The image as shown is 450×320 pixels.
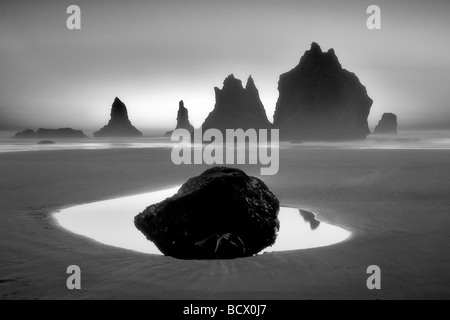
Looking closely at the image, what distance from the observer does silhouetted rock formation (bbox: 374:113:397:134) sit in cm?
15975

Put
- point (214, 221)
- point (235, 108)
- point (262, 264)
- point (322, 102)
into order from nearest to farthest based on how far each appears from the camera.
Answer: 1. point (262, 264)
2. point (214, 221)
3. point (322, 102)
4. point (235, 108)

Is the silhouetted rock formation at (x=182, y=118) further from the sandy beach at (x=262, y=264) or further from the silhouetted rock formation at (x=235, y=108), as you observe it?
the sandy beach at (x=262, y=264)

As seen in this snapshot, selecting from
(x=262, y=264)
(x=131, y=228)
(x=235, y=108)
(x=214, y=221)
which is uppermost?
(x=235, y=108)

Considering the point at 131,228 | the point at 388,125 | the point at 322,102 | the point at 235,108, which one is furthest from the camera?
the point at 388,125

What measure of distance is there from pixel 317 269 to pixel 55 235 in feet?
15.6

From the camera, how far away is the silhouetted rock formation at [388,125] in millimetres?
159750

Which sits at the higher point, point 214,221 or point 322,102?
point 322,102

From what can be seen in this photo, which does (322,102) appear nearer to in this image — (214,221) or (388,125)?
(388,125)

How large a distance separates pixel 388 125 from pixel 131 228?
561 feet

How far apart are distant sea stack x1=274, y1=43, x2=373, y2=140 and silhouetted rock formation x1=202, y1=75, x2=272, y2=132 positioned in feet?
85.7

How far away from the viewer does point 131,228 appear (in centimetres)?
771

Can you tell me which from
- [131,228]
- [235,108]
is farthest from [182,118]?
[131,228]

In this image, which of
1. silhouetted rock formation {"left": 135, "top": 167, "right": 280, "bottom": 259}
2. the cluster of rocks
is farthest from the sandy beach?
the cluster of rocks
